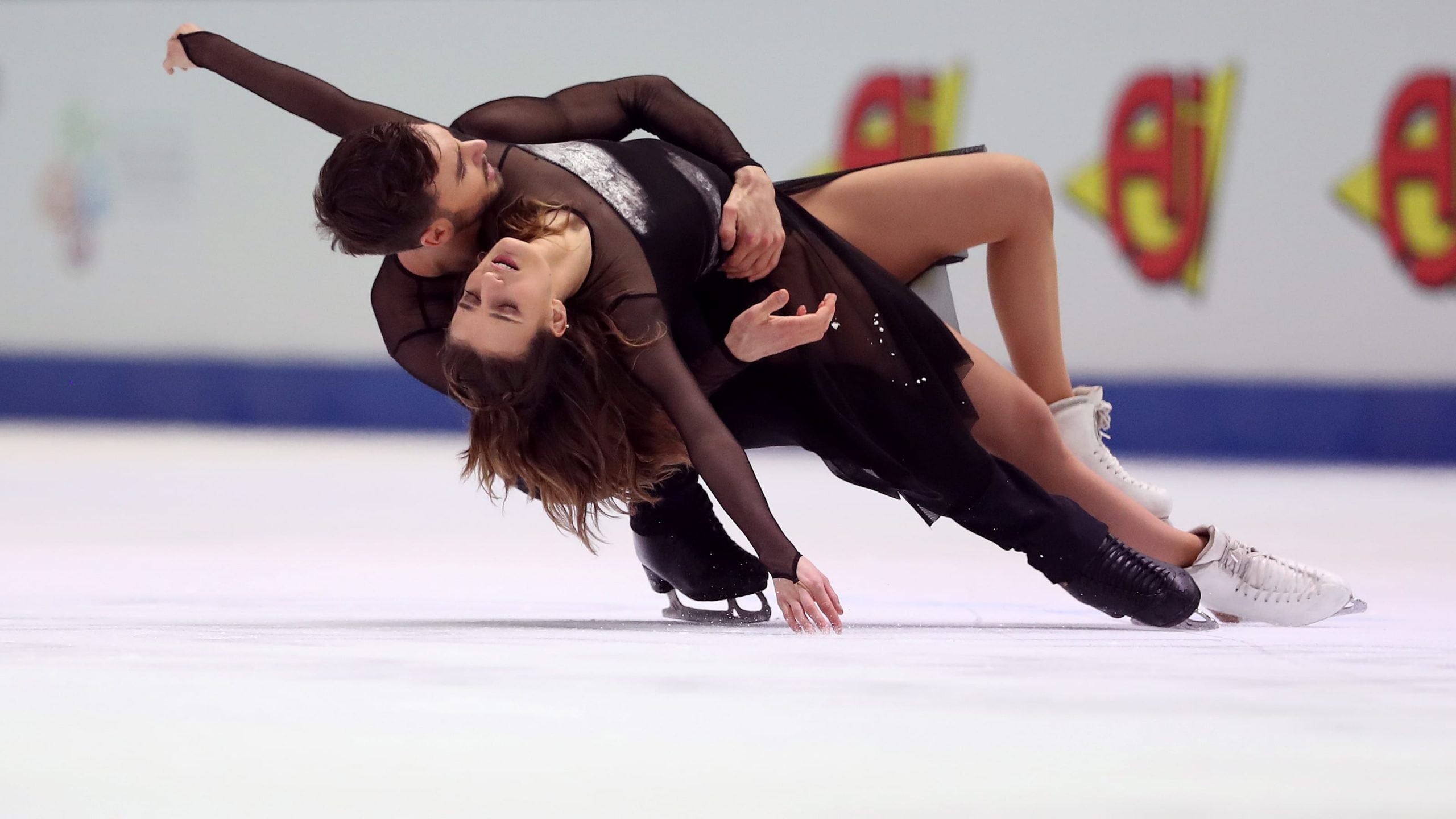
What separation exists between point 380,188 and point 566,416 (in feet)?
1.14

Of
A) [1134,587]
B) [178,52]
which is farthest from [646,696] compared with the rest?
[178,52]

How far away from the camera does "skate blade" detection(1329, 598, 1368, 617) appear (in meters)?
2.04

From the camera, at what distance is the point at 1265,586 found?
2.00 metres

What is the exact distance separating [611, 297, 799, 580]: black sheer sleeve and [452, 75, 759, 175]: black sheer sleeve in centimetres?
35

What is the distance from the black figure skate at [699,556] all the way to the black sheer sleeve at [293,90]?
625mm

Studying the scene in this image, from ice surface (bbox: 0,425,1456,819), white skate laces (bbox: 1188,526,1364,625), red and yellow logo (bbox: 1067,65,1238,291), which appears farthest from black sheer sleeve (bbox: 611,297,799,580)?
red and yellow logo (bbox: 1067,65,1238,291)

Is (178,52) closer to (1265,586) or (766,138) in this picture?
(1265,586)

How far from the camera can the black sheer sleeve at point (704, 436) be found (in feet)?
5.33

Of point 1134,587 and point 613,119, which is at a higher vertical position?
point 613,119

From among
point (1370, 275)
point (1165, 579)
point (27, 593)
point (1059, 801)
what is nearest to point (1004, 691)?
point (1059, 801)

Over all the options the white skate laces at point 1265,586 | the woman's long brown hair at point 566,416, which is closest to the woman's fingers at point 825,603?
the woman's long brown hair at point 566,416

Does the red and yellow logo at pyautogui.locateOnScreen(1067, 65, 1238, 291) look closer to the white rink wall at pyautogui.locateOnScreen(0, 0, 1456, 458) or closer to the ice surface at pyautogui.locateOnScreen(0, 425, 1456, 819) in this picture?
the white rink wall at pyautogui.locateOnScreen(0, 0, 1456, 458)

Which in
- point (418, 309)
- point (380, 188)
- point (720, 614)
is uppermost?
point (380, 188)

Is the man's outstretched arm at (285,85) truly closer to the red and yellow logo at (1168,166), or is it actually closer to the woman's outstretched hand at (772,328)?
the woman's outstretched hand at (772,328)
